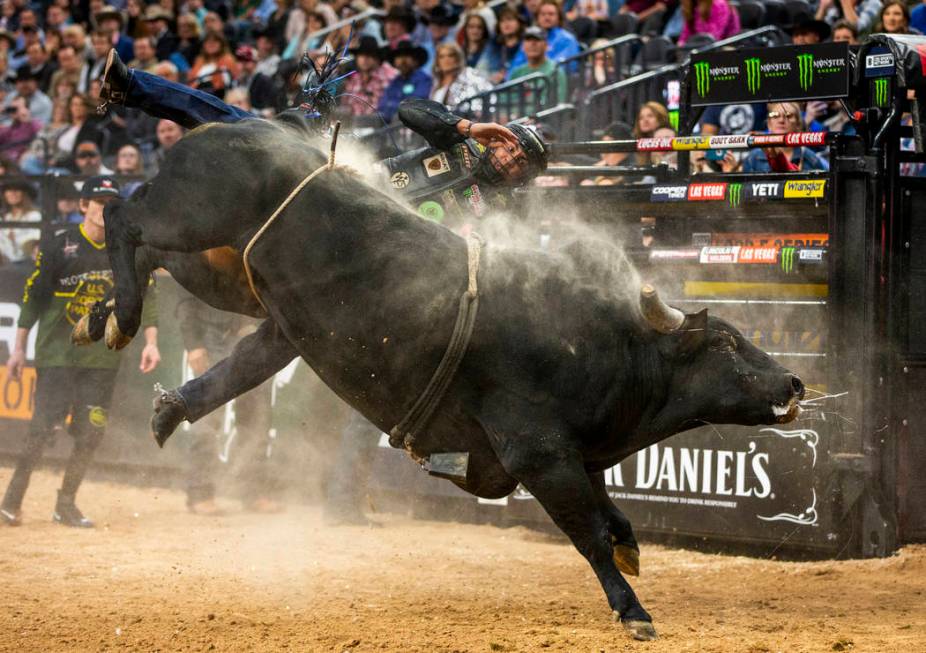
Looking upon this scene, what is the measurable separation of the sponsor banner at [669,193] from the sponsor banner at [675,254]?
12.2 inches

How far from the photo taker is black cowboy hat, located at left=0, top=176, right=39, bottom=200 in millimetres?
11059

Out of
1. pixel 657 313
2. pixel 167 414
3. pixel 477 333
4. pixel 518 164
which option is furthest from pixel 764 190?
pixel 167 414

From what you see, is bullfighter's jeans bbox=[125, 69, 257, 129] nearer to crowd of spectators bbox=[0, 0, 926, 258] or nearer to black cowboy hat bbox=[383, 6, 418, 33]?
crowd of spectators bbox=[0, 0, 926, 258]

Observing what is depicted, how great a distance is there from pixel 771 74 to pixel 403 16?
7164mm

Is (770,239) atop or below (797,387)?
atop

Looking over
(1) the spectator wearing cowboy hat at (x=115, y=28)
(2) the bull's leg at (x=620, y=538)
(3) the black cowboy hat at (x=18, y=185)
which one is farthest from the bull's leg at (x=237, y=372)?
(1) the spectator wearing cowboy hat at (x=115, y=28)

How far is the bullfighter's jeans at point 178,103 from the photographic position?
5.42 meters

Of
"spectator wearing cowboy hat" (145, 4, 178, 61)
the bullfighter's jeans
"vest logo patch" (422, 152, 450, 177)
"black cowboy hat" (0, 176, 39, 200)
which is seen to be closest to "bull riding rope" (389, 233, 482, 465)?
"vest logo patch" (422, 152, 450, 177)

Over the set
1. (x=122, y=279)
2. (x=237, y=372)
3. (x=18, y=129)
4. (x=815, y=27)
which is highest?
(x=815, y=27)

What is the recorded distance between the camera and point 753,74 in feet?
23.2

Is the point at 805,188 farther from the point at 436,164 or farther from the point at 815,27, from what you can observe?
the point at 815,27

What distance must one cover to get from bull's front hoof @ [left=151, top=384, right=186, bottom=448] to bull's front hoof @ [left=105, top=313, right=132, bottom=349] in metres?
0.31

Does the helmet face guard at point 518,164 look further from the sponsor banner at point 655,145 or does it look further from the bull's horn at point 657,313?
the sponsor banner at point 655,145

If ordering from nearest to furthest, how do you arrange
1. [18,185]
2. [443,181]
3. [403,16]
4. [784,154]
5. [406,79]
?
[443,181]
[784,154]
[18,185]
[406,79]
[403,16]
